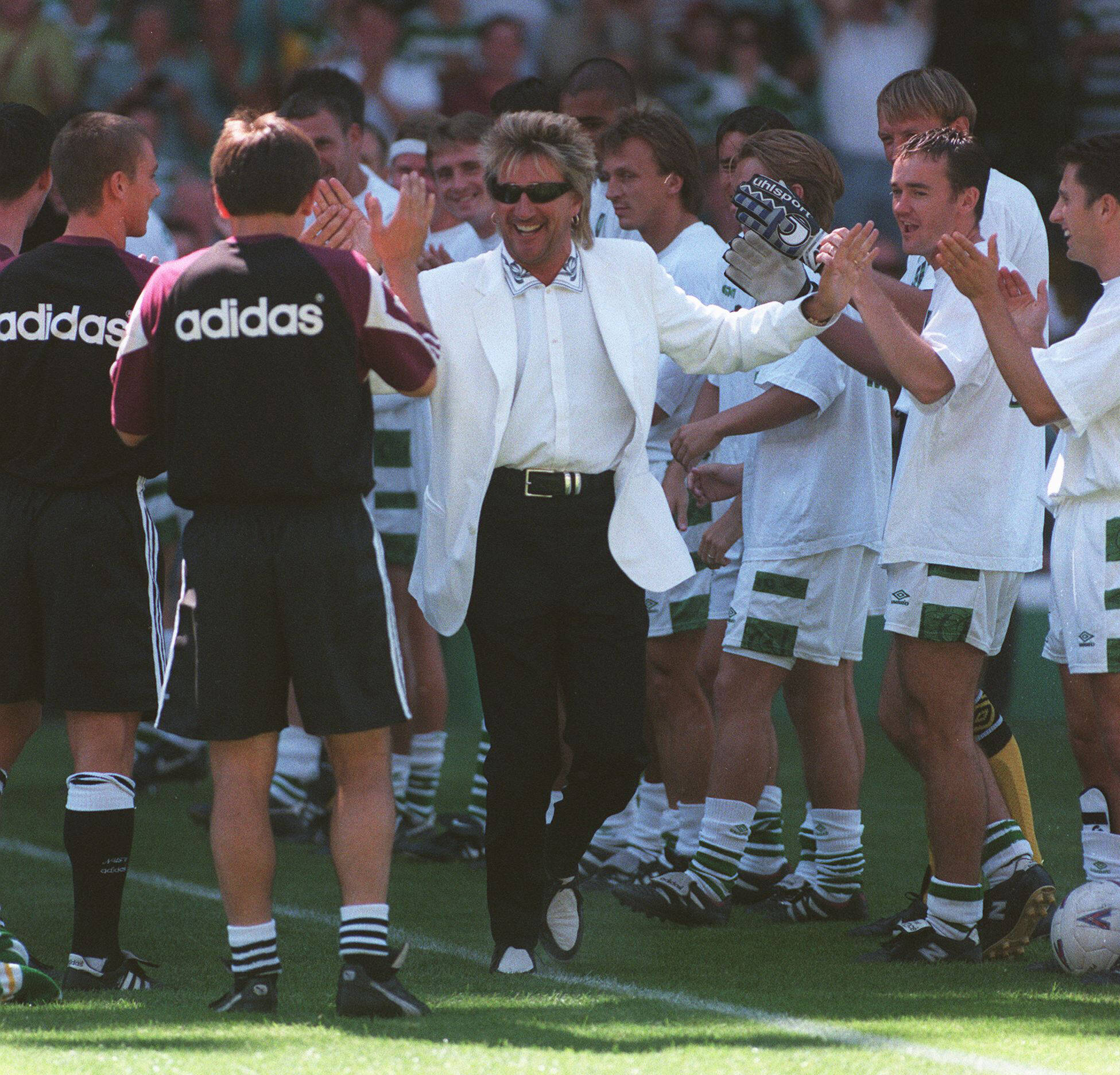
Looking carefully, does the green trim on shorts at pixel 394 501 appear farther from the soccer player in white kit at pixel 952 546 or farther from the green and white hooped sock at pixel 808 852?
the soccer player in white kit at pixel 952 546

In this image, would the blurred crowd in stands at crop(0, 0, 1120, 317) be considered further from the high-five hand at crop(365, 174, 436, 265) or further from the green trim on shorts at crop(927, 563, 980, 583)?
the high-five hand at crop(365, 174, 436, 265)

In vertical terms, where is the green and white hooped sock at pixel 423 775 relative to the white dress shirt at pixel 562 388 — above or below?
below

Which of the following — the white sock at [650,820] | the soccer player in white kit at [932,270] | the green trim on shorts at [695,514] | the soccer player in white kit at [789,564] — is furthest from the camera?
the white sock at [650,820]

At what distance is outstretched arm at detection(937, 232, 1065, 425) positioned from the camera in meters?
4.40

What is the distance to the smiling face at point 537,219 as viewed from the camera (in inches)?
180

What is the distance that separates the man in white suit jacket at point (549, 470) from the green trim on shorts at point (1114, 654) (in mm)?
1090

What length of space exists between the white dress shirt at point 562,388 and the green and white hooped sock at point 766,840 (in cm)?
193

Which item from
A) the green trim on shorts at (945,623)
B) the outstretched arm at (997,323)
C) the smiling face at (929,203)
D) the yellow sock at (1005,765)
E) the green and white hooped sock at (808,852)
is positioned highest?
the smiling face at (929,203)

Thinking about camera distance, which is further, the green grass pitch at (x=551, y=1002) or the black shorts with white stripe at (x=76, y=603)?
the black shorts with white stripe at (x=76, y=603)

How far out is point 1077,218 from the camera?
468 cm

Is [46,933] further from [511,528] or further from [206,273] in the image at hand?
[206,273]

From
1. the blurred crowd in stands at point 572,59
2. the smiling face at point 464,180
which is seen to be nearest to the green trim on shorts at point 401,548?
the smiling face at point 464,180

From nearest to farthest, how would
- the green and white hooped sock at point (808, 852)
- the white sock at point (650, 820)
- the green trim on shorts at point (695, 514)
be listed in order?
the green and white hooped sock at point (808, 852)
the green trim on shorts at point (695, 514)
the white sock at point (650, 820)

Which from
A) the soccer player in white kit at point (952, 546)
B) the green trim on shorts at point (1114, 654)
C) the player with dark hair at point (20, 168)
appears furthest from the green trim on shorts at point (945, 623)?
the player with dark hair at point (20, 168)
